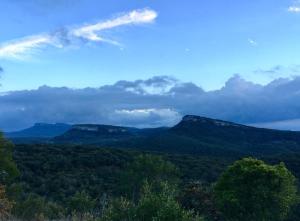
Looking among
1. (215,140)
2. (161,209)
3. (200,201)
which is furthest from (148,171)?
(215,140)

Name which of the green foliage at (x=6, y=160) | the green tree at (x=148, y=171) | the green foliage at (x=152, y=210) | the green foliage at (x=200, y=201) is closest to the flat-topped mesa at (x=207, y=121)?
the green tree at (x=148, y=171)

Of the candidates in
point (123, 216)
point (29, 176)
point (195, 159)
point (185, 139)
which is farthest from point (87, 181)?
point (185, 139)

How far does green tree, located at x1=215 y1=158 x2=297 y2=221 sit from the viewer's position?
101ft

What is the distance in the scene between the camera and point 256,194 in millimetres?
31141

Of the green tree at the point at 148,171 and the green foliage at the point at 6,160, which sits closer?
the green foliage at the point at 6,160

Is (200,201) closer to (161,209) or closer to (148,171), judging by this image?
(161,209)

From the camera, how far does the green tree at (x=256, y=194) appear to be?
30.8 m

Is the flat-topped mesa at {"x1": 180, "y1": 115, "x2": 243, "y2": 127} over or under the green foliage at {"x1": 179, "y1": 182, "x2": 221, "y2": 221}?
over

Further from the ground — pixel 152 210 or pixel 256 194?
pixel 152 210

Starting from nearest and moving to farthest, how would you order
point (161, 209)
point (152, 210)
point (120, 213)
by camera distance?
point (161, 209) < point (152, 210) < point (120, 213)

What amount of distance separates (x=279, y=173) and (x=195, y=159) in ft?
150

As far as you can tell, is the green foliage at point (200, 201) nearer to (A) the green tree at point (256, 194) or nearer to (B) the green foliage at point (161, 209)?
(A) the green tree at point (256, 194)

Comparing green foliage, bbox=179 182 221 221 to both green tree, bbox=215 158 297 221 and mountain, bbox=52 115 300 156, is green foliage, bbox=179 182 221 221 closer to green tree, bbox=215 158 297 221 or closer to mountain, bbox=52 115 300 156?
green tree, bbox=215 158 297 221

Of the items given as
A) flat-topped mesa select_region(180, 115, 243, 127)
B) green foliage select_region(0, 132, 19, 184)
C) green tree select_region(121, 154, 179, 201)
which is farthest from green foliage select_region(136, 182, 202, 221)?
flat-topped mesa select_region(180, 115, 243, 127)
